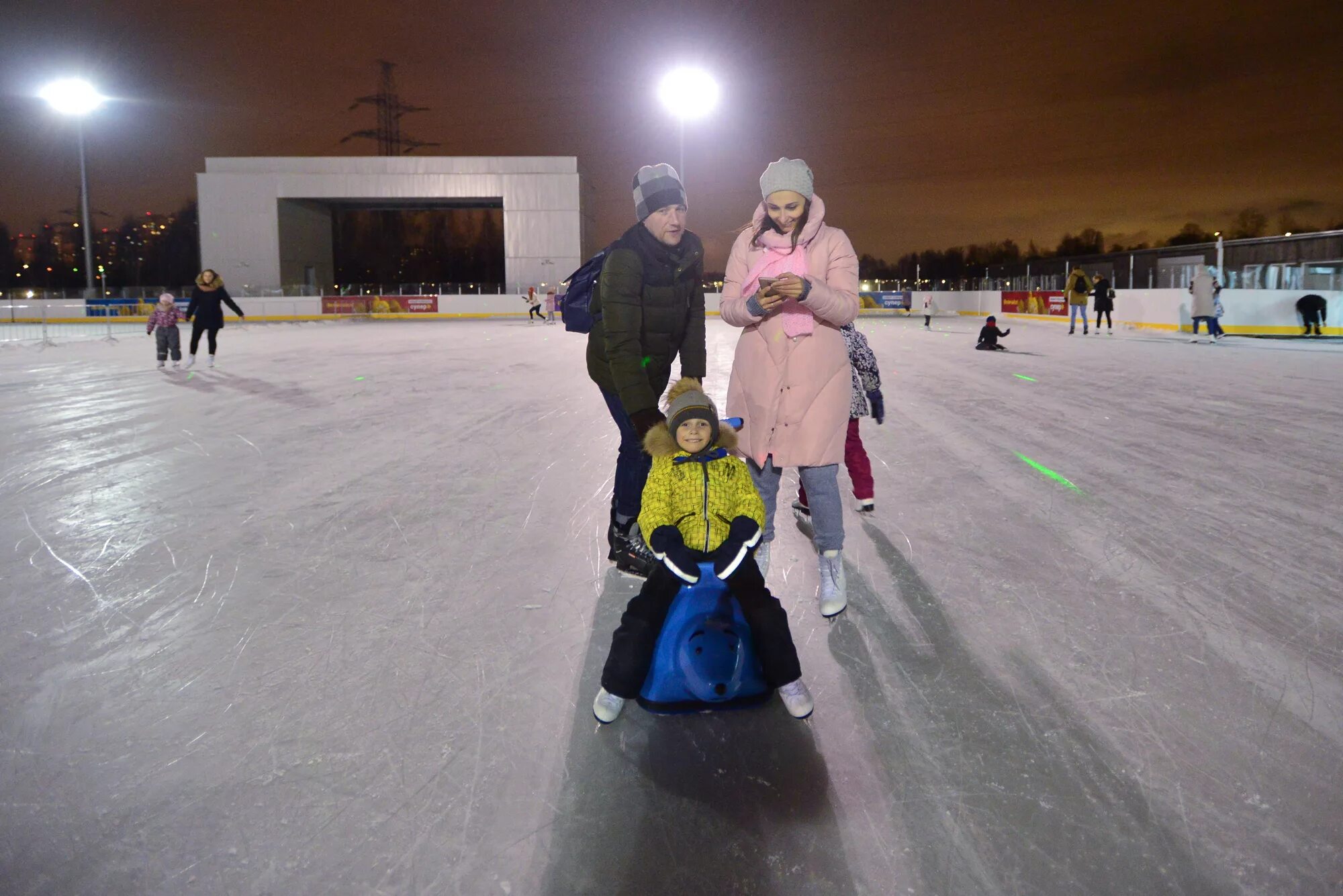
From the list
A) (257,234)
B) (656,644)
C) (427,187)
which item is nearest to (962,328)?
(656,644)

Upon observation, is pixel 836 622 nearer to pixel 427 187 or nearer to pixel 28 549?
pixel 28 549

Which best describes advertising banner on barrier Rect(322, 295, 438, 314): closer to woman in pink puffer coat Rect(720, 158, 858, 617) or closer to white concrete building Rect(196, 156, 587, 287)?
white concrete building Rect(196, 156, 587, 287)

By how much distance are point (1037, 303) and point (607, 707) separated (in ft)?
101

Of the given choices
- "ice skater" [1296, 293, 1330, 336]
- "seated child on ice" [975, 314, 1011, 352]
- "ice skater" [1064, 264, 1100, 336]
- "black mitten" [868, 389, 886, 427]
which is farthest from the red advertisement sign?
"black mitten" [868, 389, 886, 427]

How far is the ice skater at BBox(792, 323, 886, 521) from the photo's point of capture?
4.22 meters

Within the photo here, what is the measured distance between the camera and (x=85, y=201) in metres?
28.1

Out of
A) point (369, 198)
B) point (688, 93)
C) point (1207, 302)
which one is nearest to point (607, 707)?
point (1207, 302)

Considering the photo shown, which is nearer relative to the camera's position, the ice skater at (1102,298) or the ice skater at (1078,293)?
the ice skater at (1078,293)

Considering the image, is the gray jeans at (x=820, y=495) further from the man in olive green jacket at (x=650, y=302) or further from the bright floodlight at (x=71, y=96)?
the bright floodlight at (x=71, y=96)

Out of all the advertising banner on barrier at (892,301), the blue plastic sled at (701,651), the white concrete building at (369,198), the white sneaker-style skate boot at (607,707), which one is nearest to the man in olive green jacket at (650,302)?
the blue plastic sled at (701,651)

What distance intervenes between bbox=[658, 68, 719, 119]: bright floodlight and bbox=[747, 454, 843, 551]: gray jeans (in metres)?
17.9

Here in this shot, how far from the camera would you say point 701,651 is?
2350 mm

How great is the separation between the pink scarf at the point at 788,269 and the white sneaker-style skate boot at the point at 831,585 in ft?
2.64

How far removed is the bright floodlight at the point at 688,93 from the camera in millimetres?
19453
